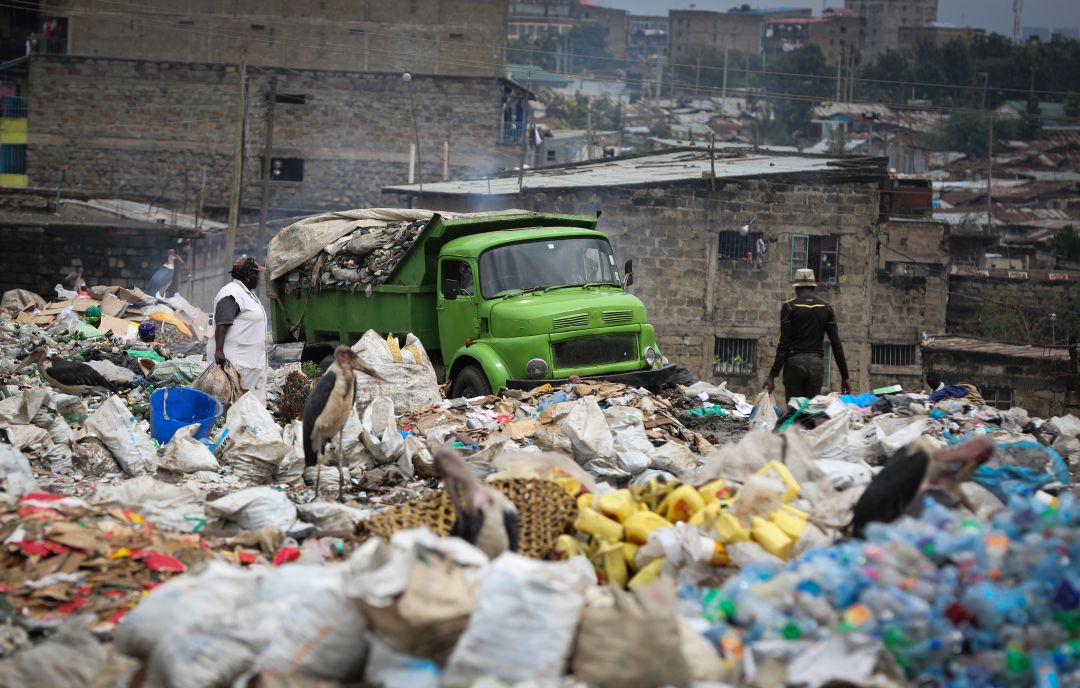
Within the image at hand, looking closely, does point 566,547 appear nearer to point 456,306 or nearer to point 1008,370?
point 456,306

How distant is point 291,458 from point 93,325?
33.3ft

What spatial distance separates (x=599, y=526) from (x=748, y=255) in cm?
1889

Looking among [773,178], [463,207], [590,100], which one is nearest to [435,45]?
[463,207]

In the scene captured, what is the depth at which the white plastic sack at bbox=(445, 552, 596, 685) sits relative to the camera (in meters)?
4.10

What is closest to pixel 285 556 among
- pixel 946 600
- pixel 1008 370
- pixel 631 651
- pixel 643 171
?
pixel 631 651

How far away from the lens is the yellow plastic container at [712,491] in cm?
615

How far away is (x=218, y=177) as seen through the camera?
38281 millimetres

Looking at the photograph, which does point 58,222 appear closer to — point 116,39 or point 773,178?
point 773,178

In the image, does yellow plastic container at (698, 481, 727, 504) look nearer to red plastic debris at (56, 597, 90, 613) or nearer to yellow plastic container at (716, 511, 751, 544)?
yellow plastic container at (716, 511, 751, 544)

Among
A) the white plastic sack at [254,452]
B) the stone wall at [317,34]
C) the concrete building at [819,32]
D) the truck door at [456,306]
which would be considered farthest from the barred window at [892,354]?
the concrete building at [819,32]

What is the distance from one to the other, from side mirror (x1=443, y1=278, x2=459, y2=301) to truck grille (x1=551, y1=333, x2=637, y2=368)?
1.30 meters

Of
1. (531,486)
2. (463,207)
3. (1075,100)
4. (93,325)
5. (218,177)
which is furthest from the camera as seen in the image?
(1075,100)

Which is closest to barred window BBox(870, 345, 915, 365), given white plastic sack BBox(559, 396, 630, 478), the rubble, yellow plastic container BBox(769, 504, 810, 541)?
the rubble

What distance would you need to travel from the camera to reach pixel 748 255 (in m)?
24.2
